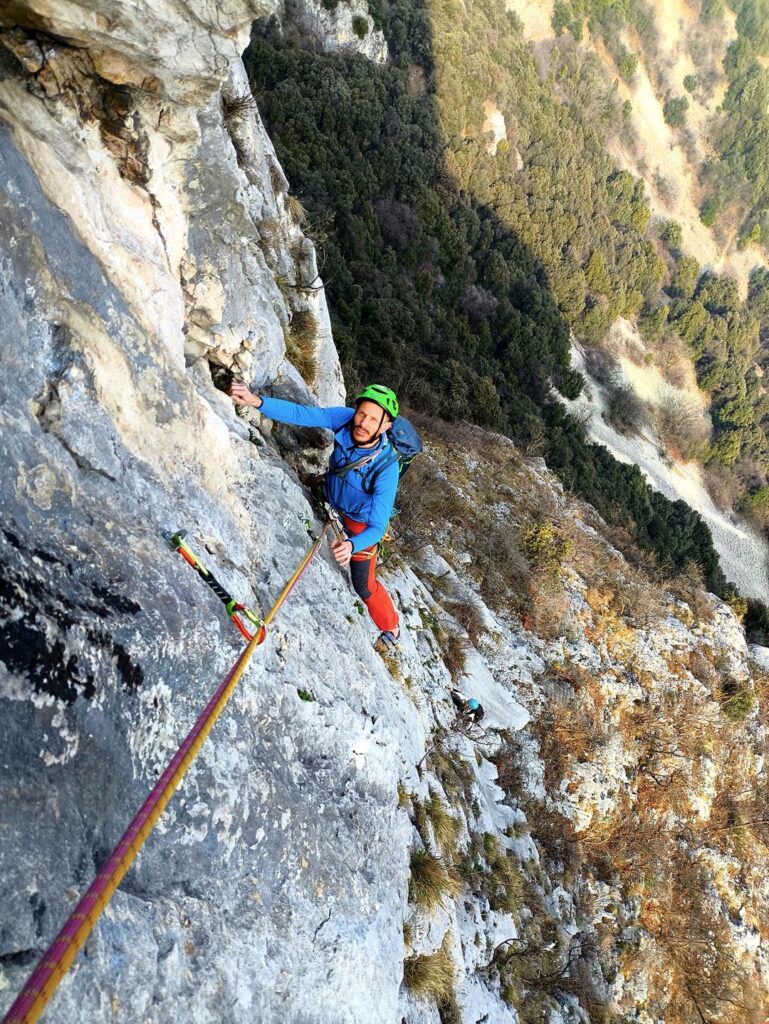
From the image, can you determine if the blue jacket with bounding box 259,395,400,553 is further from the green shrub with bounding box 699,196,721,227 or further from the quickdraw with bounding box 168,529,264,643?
the green shrub with bounding box 699,196,721,227

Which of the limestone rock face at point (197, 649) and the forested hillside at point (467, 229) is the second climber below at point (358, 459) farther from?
the forested hillside at point (467, 229)

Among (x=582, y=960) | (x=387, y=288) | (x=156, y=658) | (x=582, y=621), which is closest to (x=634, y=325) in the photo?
(x=387, y=288)

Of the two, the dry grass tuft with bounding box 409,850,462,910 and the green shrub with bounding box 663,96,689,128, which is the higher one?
the green shrub with bounding box 663,96,689,128

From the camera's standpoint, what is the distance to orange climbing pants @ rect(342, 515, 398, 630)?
6609 mm

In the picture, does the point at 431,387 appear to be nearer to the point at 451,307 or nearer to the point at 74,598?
the point at 451,307

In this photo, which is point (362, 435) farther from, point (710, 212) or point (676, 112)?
point (676, 112)

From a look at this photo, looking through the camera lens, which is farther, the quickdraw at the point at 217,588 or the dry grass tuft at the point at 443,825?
the dry grass tuft at the point at 443,825

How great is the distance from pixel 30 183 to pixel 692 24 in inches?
4418

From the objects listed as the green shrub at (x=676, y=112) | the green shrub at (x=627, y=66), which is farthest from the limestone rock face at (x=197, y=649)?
the green shrub at (x=676, y=112)

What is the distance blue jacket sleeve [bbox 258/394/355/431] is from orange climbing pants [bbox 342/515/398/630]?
3.49ft

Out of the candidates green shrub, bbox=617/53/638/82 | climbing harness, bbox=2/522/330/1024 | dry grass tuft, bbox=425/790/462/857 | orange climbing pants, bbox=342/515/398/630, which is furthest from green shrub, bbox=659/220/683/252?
climbing harness, bbox=2/522/330/1024

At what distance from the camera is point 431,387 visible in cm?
2902

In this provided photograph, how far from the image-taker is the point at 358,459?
6125 millimetres

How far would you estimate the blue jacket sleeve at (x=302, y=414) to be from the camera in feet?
19.9
